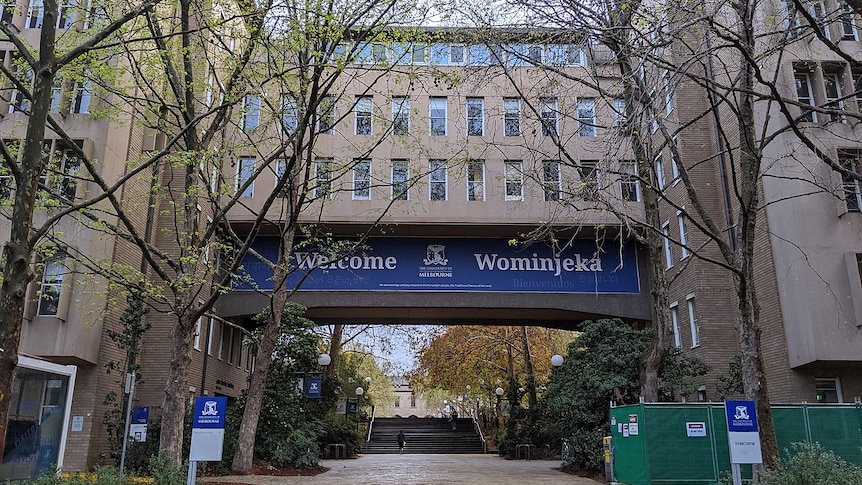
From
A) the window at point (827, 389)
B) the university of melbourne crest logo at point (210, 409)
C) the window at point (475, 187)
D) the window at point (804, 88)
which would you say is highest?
the window at point (804, 88)

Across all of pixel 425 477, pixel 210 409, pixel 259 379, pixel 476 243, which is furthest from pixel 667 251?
pixel 210 409

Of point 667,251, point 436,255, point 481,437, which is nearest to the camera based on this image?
point 667,251

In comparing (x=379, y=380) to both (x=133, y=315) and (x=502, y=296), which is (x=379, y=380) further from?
(x=133, y=315)

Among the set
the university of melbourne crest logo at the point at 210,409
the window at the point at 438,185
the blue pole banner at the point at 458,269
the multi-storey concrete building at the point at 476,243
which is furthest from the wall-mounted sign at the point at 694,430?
the window at the point at 438,185

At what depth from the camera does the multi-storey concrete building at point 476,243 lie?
59.8 ft

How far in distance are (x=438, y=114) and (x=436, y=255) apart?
18.5 ft

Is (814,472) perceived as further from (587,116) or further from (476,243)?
(476,243)

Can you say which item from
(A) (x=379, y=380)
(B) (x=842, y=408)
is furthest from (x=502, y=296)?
(A) (x=379, y=380)

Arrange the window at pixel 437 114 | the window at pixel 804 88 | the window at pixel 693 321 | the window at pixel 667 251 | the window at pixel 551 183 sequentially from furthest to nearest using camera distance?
1. the window at pixel 437 114
2. the window at pixel 667 251
3. the window at pixel 693 321
4. the window at pixel 804 88
5. the window at pixel 551 183

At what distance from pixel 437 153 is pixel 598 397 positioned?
11.2 meters

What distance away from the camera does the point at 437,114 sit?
26.2 metres

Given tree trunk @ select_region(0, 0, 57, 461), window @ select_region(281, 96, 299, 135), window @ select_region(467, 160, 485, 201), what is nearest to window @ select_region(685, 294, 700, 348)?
window @ select_region(467, 160, 485, 201)

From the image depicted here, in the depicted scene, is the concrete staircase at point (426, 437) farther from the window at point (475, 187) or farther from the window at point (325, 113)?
the window at point (325, 113)

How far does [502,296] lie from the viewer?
2464 centimetres
